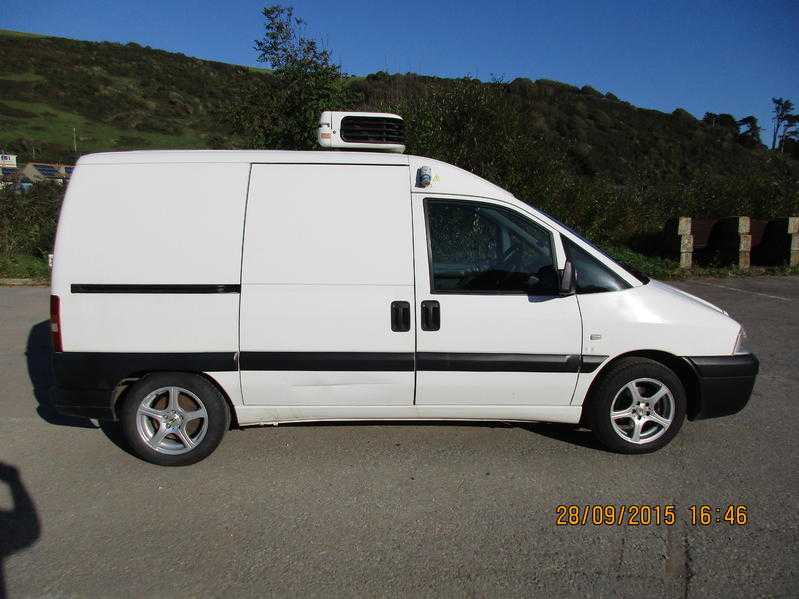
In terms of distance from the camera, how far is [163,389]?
371cm

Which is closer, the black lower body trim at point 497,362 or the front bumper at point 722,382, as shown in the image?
the black lower body trim at point 497,362

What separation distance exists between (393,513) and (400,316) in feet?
3.81

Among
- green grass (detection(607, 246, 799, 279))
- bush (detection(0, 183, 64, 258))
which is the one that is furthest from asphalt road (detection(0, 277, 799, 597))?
bush (detection(0, 183, 64, 258))

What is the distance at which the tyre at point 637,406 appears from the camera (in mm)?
3750

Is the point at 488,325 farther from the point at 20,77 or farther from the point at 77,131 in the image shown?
the point at 20,77

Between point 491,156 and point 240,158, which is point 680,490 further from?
point 491,156

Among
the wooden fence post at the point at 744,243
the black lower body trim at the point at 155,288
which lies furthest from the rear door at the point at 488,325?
the wooden fence post at the point at 744,243

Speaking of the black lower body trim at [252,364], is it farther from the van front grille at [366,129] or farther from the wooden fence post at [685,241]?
the wooden fence post at [685,241]

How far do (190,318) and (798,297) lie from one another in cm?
996

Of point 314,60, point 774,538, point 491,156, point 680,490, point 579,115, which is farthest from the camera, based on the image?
point 579,115

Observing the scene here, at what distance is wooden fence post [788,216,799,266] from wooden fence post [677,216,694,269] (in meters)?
2.04

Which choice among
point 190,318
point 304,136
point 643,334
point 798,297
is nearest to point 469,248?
point 643,334

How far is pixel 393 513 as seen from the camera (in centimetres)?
318
